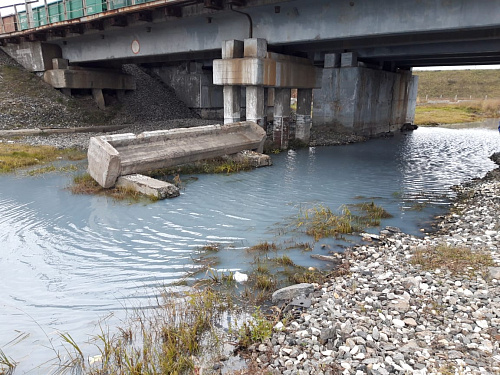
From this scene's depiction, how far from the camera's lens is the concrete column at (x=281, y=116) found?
795 inches

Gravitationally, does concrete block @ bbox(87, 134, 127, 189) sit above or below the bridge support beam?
below

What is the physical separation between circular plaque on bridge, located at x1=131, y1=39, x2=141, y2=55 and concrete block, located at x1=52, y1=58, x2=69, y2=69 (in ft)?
26.2

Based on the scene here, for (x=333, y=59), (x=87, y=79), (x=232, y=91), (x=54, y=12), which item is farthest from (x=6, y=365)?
(x=87, y=79)

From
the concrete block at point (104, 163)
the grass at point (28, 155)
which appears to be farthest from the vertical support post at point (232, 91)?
the concrete block at point (104, 163)

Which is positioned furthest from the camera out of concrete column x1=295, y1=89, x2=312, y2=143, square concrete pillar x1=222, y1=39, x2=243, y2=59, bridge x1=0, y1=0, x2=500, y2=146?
concrete column x1=295, y1=89, x2=312, y2=143

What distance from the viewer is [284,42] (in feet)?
55.7

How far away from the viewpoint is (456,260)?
6.06 m

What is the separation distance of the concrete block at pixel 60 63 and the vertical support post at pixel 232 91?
15190 mm

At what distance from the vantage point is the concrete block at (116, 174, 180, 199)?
10.8m

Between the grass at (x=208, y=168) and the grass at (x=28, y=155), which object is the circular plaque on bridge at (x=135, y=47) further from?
the grass at (x=208, y=168)

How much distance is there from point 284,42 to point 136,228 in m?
12.0

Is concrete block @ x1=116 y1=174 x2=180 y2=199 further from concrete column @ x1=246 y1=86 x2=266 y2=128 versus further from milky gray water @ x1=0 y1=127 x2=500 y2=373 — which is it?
concrete column @ x1=246 y1=86 x2=266 y2=128

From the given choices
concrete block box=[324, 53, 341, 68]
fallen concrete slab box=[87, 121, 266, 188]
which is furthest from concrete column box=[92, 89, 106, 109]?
concrete block box=[324, 53, 341, 68]

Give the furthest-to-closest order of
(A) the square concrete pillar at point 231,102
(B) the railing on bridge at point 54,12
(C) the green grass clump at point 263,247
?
(B) the railing on bridge at point 54,12, (A) the square concrete pillar at point 231,102, (C) the green grass clump at point 263,247
